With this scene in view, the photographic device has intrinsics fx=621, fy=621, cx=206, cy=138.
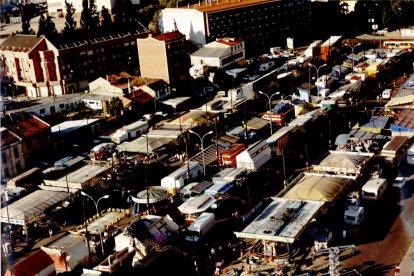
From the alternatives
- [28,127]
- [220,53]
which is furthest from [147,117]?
[220,53]

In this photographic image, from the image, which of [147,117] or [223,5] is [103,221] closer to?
[147,117]

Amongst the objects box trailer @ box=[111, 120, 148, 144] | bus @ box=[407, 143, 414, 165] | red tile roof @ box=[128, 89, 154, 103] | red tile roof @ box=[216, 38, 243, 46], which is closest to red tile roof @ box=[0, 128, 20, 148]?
box trailer @ box=[111, 120, 148, 144]

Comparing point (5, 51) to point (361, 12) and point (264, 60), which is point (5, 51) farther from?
point (361, 12)

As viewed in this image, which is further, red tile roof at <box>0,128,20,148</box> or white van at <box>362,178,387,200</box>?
red tile roof at <box>0,128,20,148</box>

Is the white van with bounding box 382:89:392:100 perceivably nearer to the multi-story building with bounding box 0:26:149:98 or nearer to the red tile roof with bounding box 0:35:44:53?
the multi-story building with bounding box 0:26:149:98

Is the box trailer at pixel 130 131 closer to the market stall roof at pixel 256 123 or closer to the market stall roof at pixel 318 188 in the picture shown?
the market stall roof at pixel 256 123
